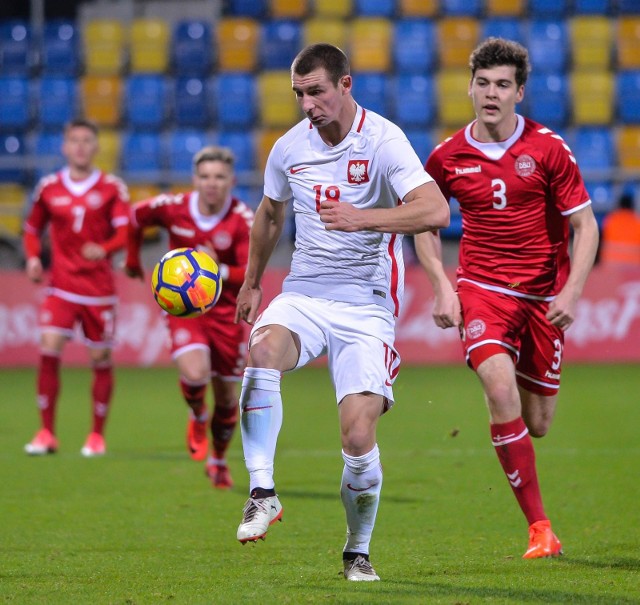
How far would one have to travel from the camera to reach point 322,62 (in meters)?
4.94

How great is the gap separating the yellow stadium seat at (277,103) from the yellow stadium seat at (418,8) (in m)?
2.30

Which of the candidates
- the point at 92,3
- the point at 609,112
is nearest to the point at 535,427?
the point at 609,112

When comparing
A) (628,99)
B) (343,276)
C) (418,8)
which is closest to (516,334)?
(343,276)

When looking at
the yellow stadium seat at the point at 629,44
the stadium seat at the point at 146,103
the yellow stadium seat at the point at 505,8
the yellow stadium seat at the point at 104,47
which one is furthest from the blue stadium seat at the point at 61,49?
the yellow stadium seat at the point at 629,44

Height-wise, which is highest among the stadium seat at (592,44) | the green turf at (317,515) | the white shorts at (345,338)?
the stadium seat at (592,44)

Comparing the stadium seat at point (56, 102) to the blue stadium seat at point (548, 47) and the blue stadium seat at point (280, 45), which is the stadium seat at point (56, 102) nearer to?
the blue stadium seat at point (280, 45)

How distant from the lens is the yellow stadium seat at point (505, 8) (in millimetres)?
19453

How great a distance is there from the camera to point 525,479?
19.1 feet

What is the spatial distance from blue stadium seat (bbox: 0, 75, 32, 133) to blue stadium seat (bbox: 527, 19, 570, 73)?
25.5ft

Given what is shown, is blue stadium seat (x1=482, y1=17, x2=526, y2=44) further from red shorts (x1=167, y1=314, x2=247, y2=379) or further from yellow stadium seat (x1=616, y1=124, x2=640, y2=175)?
red shorts (x1=167, y1=314, x2=247, y2=379)

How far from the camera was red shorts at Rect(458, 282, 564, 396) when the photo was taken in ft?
19.3

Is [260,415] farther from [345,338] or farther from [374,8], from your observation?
[374,8]

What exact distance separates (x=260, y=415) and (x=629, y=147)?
47.9 ft

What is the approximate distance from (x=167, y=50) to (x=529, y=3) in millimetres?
5727
